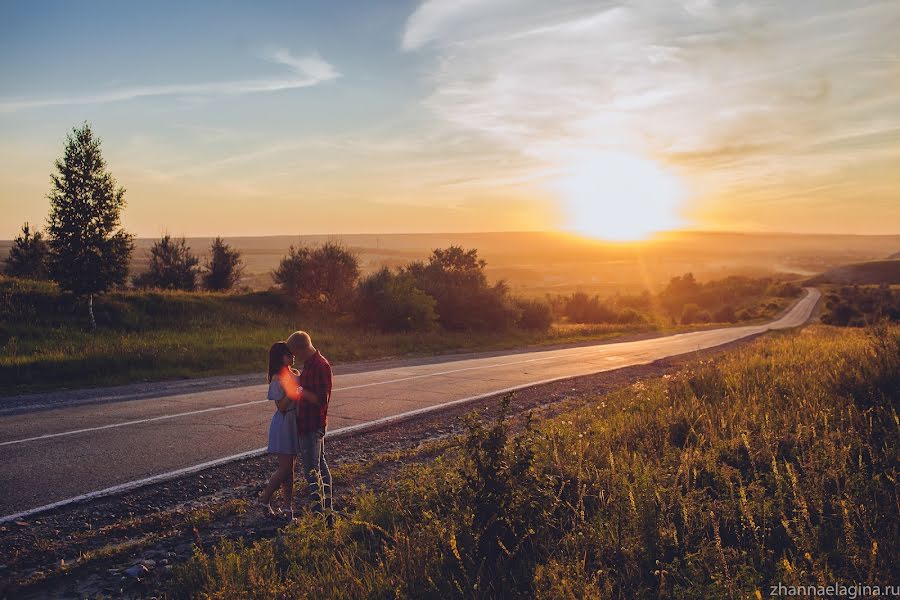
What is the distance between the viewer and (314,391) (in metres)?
5.87

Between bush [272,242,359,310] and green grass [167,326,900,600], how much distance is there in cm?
1995

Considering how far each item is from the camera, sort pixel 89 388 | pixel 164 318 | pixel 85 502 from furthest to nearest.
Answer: pixel 164 318 → pixel 89 388 → pixel 85 502

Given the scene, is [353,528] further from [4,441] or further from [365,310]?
[365,310]

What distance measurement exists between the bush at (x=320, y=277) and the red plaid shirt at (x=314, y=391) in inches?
790

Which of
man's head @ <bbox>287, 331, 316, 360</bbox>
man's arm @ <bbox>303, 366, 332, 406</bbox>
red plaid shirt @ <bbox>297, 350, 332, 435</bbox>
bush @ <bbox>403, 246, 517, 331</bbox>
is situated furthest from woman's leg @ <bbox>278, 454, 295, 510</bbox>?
bush @ <bbox>403, 246, 517, 331</bbox>

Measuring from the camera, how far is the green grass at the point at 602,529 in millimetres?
3924

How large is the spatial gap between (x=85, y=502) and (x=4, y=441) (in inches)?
120

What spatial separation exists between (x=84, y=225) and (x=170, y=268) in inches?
542

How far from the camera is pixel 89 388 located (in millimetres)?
12688

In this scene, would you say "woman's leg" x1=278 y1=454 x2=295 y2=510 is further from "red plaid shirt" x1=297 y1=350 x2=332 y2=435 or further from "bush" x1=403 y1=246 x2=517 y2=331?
"bush" x1=403 y1=246 x2=517 y2=331

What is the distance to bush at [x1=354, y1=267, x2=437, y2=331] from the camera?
24609 mm

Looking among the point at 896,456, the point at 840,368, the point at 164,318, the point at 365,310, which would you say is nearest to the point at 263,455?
the point at 896,456

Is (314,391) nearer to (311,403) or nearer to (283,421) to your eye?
(311,403)

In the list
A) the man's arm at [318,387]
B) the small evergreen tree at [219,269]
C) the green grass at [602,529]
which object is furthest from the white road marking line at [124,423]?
the small evergreen tree at [219,269]
